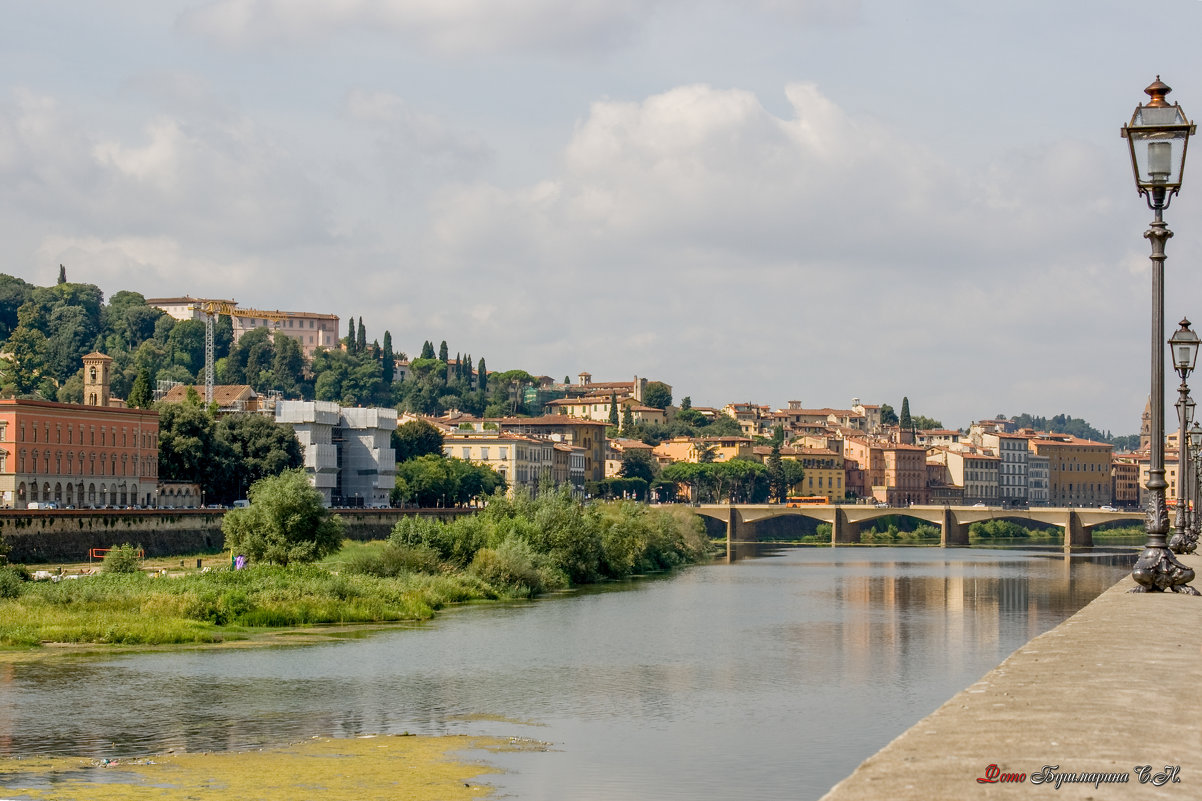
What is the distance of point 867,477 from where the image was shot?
151875mm

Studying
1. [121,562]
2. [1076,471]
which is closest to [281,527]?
[121,562]

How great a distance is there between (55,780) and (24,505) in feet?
167

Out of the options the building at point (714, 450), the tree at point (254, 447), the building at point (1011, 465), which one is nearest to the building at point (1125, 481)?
the building at point (1011, 465)

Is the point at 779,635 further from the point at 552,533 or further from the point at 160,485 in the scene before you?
the point at 160,485

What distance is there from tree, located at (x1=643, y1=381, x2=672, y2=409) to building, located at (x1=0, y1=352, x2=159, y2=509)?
103083 mm

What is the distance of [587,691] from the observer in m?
22.4

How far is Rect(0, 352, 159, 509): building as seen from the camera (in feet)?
204

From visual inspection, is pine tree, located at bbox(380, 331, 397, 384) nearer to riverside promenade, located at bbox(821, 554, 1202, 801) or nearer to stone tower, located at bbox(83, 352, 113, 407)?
stone tower, located at bbox(83, 352, 113, 407)

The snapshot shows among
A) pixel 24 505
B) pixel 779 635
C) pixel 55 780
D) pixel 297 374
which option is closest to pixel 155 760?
pixel 55 780

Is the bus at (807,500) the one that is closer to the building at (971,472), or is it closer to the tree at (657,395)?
the building at (971,472)

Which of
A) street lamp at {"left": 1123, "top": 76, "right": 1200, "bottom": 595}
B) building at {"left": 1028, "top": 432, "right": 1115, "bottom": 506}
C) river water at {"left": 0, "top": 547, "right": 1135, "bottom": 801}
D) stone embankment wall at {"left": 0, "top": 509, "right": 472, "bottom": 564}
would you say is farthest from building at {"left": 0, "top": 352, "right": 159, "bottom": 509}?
building at {"left": 1028, "top": 432, "right": 1115, "bottom": 506}

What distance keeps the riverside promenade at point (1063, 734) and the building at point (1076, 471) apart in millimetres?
161074

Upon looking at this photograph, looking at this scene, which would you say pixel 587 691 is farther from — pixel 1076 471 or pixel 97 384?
pixel 1076 471

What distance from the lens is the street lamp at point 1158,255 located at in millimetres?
12078
